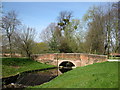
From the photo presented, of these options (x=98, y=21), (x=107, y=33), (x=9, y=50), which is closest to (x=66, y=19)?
(x=98, y=21)

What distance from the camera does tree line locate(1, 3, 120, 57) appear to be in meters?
24.9

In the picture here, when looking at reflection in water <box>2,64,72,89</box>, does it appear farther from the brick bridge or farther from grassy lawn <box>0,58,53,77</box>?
the brick bridge

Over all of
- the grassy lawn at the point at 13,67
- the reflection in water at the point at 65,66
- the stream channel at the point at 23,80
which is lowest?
the reflection in water at the point at 65,66

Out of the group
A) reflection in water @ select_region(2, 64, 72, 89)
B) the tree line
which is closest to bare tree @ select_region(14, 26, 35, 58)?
the tree line

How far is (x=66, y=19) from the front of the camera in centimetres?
3666

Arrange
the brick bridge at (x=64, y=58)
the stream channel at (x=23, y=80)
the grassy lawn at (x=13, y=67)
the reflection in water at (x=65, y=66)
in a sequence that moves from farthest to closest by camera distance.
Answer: the reflection in water at (x=65, y=66) → the brick bridge at (x=64, y=58) → the grassy lawn at (x=13, y=67) → the stream channel at (x=23, y=80)

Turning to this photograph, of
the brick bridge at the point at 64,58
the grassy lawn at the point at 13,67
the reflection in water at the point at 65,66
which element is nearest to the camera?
the grassy lawn at the point at 13,67

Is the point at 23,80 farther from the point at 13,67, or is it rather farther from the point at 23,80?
the point at 13,67

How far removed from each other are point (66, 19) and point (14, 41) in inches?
596

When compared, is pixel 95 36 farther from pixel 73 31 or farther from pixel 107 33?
pixel 73 31

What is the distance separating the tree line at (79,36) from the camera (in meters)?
24.9

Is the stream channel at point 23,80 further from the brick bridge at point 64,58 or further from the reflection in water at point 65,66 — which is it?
the brick bridge at point 64,58

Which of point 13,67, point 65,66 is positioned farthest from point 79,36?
point 13,67

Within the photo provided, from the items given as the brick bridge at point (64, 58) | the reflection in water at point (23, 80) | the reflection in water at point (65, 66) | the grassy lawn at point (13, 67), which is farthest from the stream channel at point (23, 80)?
the brick bridge at point (64, 58)
